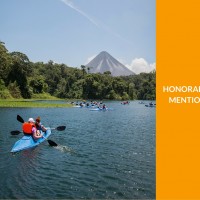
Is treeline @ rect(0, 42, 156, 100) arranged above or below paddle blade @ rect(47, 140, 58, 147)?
above

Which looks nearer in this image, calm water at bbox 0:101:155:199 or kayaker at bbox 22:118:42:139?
calm water at bbox 0:101:155:199

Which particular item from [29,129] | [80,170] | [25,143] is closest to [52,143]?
[29,129]

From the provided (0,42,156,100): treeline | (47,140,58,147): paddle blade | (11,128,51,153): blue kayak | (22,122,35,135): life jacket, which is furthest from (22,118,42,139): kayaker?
(0,42,156,100): treeline

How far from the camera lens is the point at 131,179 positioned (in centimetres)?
1323

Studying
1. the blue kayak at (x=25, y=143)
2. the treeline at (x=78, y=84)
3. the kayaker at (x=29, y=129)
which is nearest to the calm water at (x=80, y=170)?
the blue kayak at (x=25, y=143)

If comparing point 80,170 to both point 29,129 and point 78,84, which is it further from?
point 78,84

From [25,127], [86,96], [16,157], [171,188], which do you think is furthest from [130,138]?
[86,96]

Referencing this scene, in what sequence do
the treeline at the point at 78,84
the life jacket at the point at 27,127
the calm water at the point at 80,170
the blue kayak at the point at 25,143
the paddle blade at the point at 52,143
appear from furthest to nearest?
the treeline at the point at 78,84 < the paddle blade at the point at 52,143 < the life jacket at the point at 27,127 < the blue kayak at the point at 25,143 < the calm water at the point at 80,170

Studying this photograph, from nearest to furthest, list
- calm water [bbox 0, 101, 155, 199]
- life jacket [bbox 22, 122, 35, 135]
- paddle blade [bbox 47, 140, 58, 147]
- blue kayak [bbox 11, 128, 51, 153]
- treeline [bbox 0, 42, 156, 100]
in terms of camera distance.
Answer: calm water [bbox 0, 101, 155, 199], blue kayak [bbox 11, 128, 51, 153], life jacket [bbox 22, 122, 35, 135], paddle blade [bbox 47, 140, 58, 147], treeline [bbox 0, 42, 156, 100]

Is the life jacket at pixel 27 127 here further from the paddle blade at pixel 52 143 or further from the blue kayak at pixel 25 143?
the paddle blade at pixel 52 143

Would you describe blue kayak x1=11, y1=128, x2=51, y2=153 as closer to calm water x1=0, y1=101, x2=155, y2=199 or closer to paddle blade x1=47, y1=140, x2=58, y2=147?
calm water x1=0, y1=101, x2=155, y2=199

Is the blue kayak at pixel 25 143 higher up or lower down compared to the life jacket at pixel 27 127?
lower down

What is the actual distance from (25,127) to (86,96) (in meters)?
114

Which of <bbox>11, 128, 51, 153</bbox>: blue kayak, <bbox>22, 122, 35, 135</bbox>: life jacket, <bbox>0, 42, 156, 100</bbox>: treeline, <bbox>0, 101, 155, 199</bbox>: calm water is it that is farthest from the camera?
<bbox>0, 42, 156, 100</bbox>: treeline
